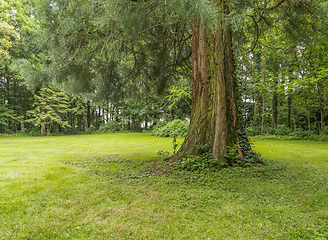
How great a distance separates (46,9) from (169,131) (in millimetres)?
11268

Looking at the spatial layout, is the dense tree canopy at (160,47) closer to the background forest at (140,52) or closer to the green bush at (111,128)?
the background forest at (140,52)

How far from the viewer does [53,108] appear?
20781 millimetres

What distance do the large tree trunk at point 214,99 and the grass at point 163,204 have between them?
81cm

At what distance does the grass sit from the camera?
2078mm

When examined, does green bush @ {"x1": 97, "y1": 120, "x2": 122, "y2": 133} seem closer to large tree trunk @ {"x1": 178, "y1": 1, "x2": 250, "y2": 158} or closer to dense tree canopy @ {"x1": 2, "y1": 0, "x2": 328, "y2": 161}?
dense tree canopy @ {"x1": 2, "y1": 0, "x2": 328, "y2": 161}

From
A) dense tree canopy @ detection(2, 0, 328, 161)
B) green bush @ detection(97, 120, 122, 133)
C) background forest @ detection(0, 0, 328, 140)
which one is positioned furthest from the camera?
green bush @ detection(97, 120, 122, 133)

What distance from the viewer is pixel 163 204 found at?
2754 millimetres

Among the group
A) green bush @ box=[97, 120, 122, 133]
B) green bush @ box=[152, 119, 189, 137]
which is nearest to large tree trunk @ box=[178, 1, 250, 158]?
green bush @ box=[152, 119, 189, 137]

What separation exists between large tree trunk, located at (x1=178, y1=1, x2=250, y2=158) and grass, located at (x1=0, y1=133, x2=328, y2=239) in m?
0.81

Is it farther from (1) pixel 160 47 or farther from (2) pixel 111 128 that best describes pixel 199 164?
(2) pixel 111 128

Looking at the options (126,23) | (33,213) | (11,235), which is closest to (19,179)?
(33,213)

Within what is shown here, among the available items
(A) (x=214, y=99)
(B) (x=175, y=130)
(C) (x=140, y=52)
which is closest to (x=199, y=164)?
(A) (x=214, y=99)

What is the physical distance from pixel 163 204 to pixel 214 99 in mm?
2959

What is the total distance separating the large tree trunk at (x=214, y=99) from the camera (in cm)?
467
